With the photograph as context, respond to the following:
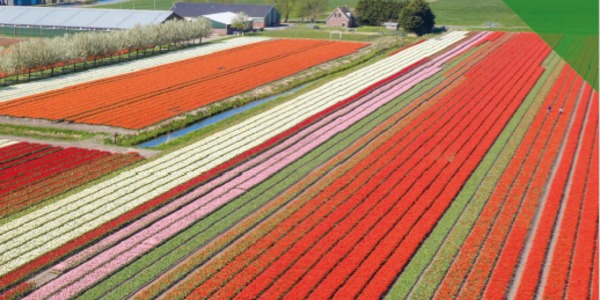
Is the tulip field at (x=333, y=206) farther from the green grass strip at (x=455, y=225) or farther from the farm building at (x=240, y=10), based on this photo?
the farm building at (x=240, y=10)

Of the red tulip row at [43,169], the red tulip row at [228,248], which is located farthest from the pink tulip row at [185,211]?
the red tulip row at [43,169]

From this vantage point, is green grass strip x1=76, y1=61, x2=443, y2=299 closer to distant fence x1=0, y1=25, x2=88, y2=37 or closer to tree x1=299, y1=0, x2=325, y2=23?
distant fence x1=0, y1=25, x2=88, y2=37

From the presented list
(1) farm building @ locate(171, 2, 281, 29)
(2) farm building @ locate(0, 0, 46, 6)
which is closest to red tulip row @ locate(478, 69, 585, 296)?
(1) farm building @ locate(171, 2, 281, 29)

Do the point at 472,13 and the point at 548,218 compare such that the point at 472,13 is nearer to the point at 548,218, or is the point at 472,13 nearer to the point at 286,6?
the point at 286,6

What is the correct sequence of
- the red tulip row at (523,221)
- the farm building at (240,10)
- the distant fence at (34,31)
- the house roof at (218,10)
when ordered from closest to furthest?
the red tulip row at (523,221) → the distant fence at (34,31) → the farm building at (240,10) → the house roof at (218,10)

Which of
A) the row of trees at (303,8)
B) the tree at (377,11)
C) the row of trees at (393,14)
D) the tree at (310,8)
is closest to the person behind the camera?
the row of trees at (393,14)
